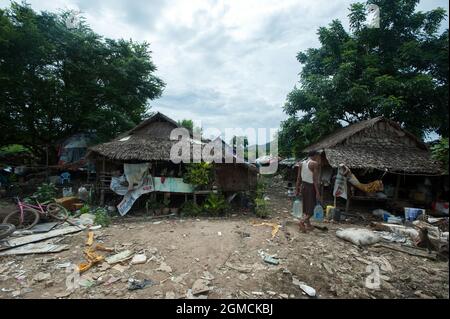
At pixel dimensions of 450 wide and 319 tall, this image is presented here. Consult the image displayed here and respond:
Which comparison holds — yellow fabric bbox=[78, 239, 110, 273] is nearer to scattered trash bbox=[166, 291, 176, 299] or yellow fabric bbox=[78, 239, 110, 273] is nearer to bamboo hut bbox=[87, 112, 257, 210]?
scattered trash bbox=[166, 291, 176, 299]

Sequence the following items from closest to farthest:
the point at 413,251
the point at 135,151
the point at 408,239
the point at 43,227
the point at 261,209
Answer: the point at 413,251, the point at 408,239, the point at 43,227, the point at 261,209, the point at 135,151

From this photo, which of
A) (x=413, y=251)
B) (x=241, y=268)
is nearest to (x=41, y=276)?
(x=241, y=268)

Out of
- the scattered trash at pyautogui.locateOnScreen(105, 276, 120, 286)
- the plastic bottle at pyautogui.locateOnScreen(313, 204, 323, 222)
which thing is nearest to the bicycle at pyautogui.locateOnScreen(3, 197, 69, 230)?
the scattered trash at pyautogui.locateOnScreen(105, 276, 120, 286)

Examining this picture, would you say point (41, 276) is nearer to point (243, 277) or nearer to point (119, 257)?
point (119, 257)

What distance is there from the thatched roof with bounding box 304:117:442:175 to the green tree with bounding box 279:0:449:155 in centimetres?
190

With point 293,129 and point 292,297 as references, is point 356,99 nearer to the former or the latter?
point 293,129

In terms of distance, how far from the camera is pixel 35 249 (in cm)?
539

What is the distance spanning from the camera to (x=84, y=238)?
609 cm

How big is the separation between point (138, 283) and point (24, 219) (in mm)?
6134

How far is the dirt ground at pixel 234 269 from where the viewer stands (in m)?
3.64

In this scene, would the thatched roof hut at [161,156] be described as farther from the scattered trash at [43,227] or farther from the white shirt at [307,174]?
the white shirt at [307,174]

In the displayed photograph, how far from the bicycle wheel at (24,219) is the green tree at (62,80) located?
27.2 feet

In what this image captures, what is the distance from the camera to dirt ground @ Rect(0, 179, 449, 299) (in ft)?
12.0
